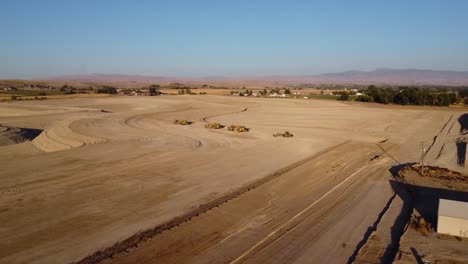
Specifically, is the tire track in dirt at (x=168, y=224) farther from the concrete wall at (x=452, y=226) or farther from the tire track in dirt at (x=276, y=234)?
the concrete wall at (x=452, y=226)

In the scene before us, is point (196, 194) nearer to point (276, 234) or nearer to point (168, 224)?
point (168, 224)

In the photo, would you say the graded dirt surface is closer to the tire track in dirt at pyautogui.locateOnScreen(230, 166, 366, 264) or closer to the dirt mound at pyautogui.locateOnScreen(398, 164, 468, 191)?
the tire track in dirt at pyautogui.locateOnScreen(230, 166, 366, 264)

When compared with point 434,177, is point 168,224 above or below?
above

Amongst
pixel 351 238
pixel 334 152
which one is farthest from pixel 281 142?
pixel 351 238

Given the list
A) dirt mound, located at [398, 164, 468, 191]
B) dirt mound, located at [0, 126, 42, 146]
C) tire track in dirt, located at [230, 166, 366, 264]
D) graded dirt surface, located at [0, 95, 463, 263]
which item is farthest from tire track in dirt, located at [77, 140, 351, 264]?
dirt mound, located at [0, 126, 42, 146]

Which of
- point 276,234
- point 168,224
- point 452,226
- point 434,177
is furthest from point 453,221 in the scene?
point 168,224

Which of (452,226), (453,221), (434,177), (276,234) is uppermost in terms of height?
(453,221)

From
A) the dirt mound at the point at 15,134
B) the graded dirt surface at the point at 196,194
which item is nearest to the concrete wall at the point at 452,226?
the graded dirt surface at the point at 196,194
